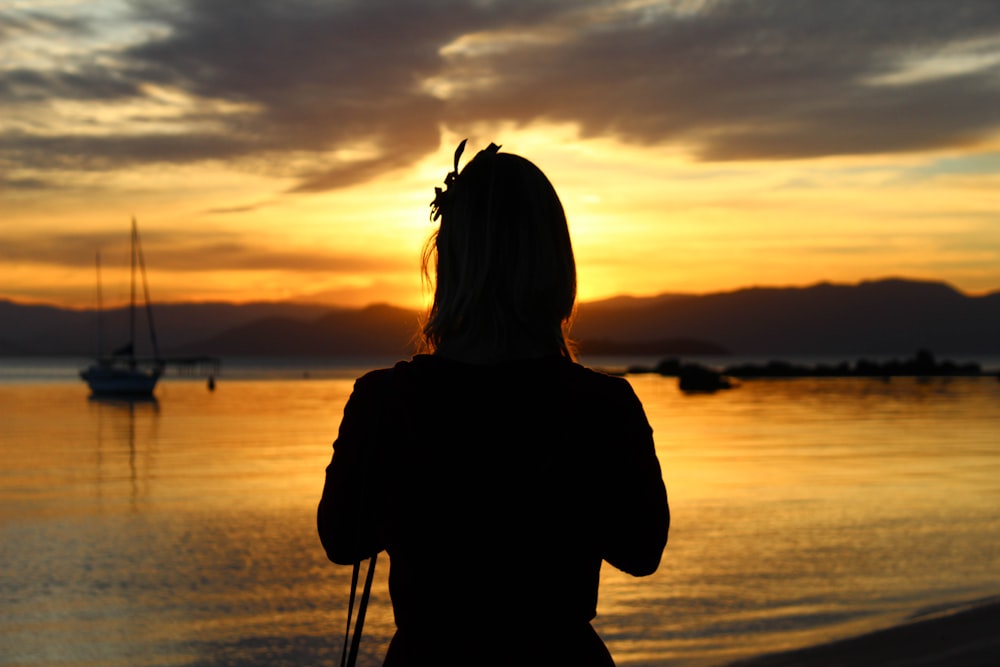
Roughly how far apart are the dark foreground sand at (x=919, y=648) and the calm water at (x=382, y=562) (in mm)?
446

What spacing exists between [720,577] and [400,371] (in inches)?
401

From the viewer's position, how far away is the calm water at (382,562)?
926cm

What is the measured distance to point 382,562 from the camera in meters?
12.8

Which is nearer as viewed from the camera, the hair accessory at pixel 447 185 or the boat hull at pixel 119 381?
the hair accessory at pixel 447 185

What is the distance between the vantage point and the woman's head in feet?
6.72

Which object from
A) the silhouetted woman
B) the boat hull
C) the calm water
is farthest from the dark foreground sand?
the boat hull

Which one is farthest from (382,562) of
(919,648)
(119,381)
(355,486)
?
(119,381)

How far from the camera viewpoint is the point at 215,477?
21.8 metres

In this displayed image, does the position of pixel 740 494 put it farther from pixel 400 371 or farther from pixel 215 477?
pixel 400 371

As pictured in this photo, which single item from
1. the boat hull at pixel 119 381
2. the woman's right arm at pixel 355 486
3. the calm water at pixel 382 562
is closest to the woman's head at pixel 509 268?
the woman's right arm at pixel 355 486

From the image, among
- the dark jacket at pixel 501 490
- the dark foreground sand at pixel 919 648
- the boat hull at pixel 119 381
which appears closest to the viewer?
the dark jacket at pixel 501 490

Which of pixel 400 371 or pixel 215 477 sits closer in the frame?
pixel 400 371

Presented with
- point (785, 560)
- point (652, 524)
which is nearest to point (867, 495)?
point (785, 560)

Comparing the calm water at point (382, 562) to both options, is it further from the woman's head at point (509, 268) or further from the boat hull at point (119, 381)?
the boat hull at point (119, 381)
